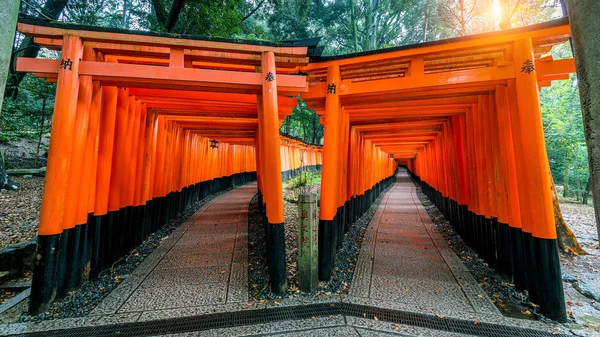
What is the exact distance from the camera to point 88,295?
3215mm

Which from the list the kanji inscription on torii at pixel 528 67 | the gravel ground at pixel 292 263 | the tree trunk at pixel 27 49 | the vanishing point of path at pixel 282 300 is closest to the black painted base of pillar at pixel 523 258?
the vanishing point of path at pixel 282 300

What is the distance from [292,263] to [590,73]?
4121 mm

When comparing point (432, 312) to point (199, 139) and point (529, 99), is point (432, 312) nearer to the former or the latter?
point (529, 99)

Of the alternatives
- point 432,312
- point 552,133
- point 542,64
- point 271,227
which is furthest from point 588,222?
point 271,227

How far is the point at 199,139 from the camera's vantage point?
32.4 ft

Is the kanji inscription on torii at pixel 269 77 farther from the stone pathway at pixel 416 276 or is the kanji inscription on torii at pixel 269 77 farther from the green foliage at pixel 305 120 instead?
the green foliage at pixel 305 120

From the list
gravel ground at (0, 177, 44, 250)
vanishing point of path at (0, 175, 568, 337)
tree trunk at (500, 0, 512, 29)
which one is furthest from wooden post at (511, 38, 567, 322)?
gravel ground at (0, 177, 44, 250)

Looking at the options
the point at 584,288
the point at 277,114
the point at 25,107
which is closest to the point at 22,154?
the point at 25,107

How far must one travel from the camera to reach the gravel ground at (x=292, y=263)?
337 cm

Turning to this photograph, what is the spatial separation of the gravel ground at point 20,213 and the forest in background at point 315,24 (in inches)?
122

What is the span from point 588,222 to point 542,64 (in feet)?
28.5

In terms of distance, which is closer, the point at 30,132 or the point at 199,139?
the point at 199,139

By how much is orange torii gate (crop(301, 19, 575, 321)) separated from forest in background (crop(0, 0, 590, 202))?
11.0ft

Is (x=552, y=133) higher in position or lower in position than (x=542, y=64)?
higher
